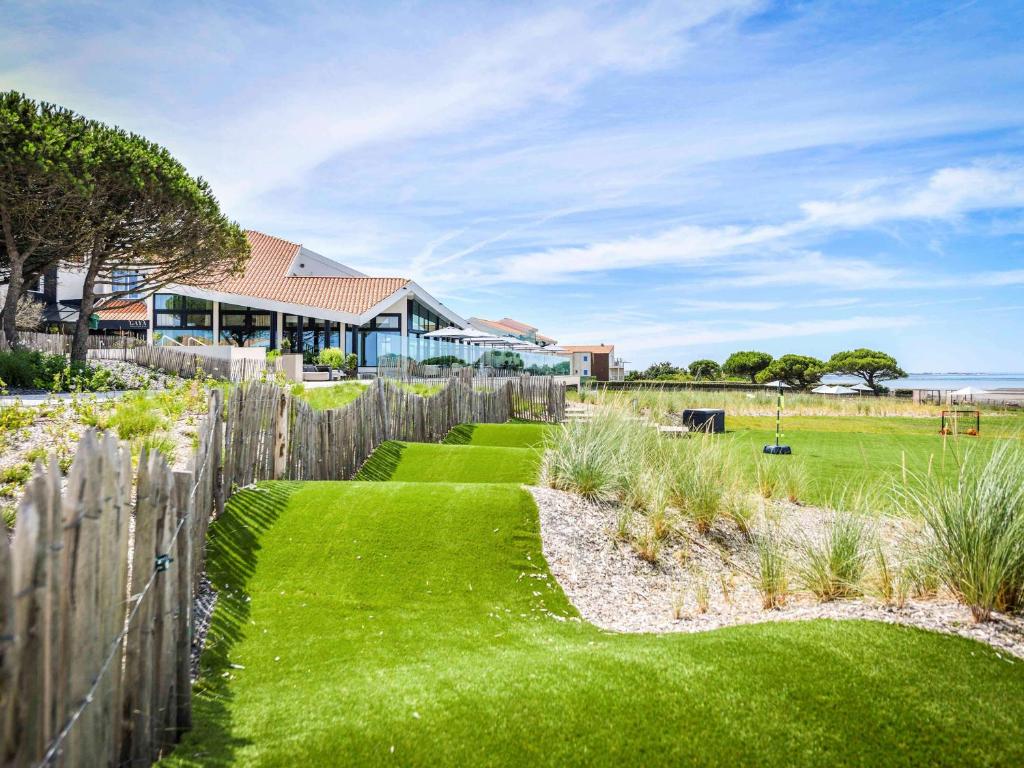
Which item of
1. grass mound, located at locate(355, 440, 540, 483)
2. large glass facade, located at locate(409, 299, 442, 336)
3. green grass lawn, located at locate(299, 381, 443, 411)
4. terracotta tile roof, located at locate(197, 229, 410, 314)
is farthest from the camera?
large glass facade, located at locate(409, 299, 442, 336)

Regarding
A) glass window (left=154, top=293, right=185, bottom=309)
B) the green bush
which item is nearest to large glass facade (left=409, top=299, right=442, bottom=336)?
glass window (left=154, top=293, right=185, bottom=309)

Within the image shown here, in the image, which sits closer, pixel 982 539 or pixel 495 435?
pixel 982 539

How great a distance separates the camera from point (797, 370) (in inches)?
2186

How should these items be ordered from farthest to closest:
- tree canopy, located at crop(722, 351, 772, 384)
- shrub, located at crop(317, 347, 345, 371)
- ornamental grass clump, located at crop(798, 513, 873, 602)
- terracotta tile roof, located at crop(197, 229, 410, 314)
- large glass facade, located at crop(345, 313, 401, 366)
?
tree canopy, located at crop(722, 351, 772, 384), large glass facade, located at crop(345, 313, 401, 366), terracotta tile roof, located at crop(197, 229, 410, 314), shrub, located at crop(317, 347, 345, 371), ornamental grass clump, located at crop(798, 513, 873, 602)

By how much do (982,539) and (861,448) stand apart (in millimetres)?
4617

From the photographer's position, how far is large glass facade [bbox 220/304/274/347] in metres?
31.3

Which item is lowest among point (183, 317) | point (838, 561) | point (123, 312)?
point (838, 561)

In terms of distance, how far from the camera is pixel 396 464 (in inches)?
398

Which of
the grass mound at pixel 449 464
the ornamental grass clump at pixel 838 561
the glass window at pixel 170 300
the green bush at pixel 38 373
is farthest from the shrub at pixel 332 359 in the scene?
the ornamental grass clump at pixel 838 561

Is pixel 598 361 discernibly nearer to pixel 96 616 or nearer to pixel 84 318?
pixel 84 318

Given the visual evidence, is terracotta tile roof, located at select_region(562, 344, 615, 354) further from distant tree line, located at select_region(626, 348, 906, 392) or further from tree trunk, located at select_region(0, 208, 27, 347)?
tree trunk, located at select_region(0, 208, 27, 347)

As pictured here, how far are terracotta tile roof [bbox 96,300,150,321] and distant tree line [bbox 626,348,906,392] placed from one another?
36.3 meters

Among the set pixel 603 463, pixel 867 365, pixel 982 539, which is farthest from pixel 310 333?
pixel 867 365

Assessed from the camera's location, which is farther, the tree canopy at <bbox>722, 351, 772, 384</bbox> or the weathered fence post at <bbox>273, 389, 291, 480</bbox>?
the tree canopy at <bbox>722, 351, 772, 384</bbox>
